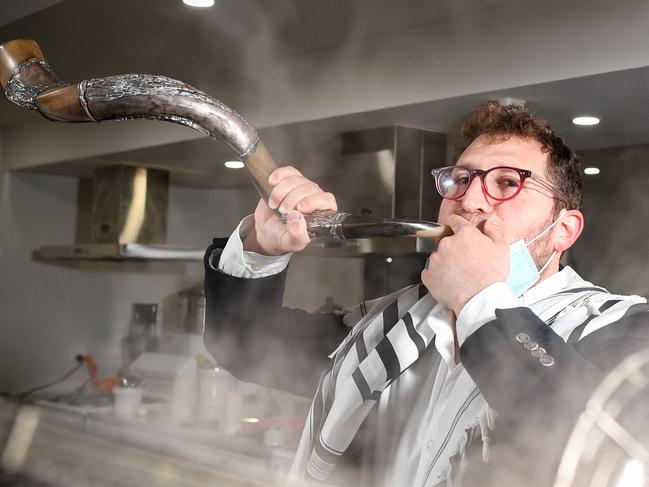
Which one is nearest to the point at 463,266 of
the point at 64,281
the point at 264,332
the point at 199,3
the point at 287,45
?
the point at 264,332

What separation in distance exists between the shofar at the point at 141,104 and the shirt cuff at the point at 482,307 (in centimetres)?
14

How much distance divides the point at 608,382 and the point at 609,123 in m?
1.65

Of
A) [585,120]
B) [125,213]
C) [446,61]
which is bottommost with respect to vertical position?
[125,213]

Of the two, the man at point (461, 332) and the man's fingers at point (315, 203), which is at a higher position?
the man's fingers at point (315, 203)

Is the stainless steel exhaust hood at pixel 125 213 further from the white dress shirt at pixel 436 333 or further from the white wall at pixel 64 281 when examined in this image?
the white dress shirt at pixel 436 333

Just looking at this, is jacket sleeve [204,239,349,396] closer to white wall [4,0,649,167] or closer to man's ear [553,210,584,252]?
man's ear [553,210,584,252]

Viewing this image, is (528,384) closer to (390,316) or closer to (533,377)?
(533,377)

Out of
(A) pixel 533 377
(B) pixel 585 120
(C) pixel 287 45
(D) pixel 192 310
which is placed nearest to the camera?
(A) pixel 533 377

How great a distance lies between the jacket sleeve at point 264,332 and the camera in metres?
0.92

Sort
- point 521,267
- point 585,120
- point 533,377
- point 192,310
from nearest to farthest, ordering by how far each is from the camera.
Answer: point 533,377
point 521,267
point 585,120
point 192,310

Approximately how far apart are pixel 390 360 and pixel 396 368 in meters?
0.01

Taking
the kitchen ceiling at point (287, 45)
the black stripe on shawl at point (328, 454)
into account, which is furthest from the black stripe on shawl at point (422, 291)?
the kitchen ceiling at point (287, 45)

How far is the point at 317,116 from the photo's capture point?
2.06 metres

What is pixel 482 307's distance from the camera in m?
0.67
